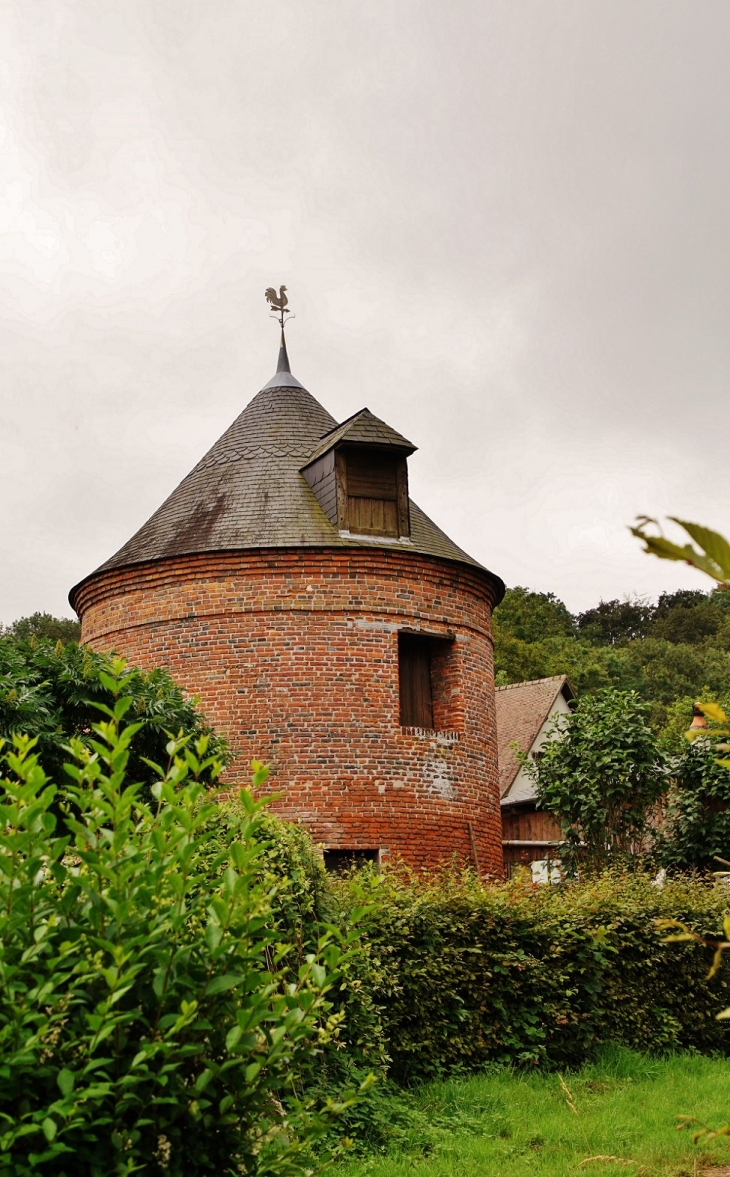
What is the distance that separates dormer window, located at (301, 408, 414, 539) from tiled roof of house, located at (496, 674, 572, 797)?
443 inches

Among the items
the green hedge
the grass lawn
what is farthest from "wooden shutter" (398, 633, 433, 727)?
the grass lawn

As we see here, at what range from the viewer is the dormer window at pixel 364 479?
59.2 feet

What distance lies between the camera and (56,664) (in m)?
13.4

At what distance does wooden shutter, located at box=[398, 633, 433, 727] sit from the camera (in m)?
17.9

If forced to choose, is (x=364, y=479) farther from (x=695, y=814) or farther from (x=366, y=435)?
(x=695, y=814)

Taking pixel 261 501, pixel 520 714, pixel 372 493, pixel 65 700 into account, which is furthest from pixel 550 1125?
pixel 520 714

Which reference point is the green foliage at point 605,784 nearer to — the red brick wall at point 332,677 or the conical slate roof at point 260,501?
the red brick wall at point 332,677

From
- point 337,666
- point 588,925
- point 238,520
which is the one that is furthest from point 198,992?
point 238,520

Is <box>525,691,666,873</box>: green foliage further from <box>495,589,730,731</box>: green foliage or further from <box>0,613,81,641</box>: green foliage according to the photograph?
<box>0,613,81,641</box>: green foliage

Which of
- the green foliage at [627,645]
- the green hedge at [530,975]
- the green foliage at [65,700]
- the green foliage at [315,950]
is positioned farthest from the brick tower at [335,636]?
the green foliage at [627,645]

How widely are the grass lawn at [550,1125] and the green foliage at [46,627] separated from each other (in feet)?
122

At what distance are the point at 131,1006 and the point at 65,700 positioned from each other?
10.3 metres

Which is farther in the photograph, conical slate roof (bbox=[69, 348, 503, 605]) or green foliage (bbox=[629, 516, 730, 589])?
conical slate roof (bbox=[69, 348, 503, 605])

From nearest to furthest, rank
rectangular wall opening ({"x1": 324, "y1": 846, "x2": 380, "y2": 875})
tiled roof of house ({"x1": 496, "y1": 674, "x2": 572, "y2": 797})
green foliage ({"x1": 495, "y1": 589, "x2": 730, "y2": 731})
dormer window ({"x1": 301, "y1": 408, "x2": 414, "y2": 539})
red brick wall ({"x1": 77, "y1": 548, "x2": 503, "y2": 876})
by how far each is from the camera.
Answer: rectangular wall opening ({"x1": 324, "y1": 846, "x2": 380, "y2": 875})
red brick wall ({"x1": 77, "y1": 548, "x2": 503, "y2": 876})
dormer window ({"x1": 301, "y1": 408, "x2": 414, "y2": 539})
tiled roof of house ({"x1": 496, "y1": 674, "x2": 572, "y2": 797})
green foliage ({"x1": 495, "y1": 589, "x2": 730, "y2": 731})
